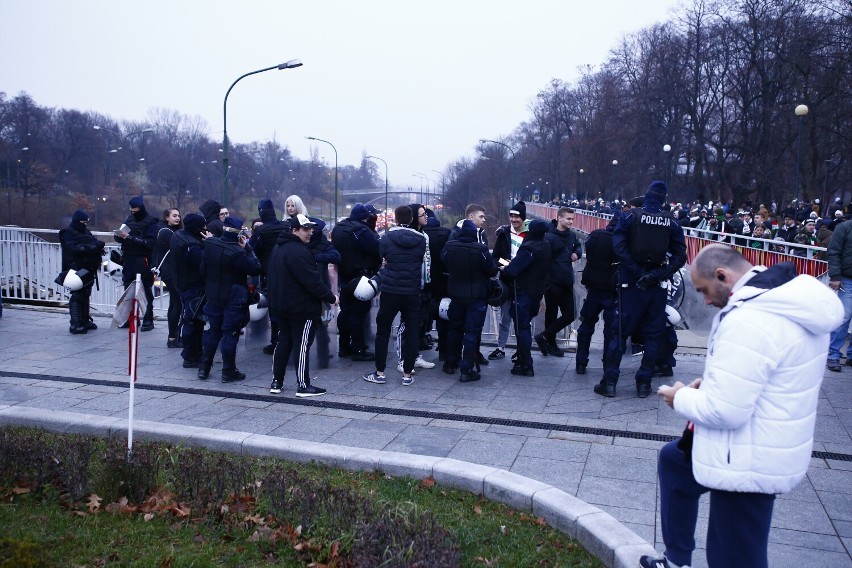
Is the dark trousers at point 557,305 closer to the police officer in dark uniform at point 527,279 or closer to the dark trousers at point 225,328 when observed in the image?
the police officer in dark uniform at point 527,279

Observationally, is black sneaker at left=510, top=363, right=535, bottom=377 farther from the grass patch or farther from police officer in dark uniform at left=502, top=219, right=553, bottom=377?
the grass patch

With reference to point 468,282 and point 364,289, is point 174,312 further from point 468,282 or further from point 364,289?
point 468,282

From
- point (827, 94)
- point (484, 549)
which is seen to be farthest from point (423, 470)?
point (827, 94)

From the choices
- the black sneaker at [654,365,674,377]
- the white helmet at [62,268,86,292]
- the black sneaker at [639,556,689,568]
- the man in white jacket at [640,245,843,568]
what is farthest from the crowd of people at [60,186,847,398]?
the man in white jacket at [640,245,843,568]

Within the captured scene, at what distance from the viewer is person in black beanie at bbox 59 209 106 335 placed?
1193cm

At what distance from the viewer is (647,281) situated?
7.91 m

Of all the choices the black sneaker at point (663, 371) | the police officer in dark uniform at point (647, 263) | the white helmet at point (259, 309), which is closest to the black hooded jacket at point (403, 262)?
the police officer in dark uniform at point (647, 263)

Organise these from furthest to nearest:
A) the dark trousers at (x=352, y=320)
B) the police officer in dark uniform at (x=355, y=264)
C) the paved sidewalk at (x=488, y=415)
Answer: the dark trousers at (x=352, y=320) → the police officer in dark uniform at (x=355, y=264) → the paved sidewalk at (x=488, y=415)

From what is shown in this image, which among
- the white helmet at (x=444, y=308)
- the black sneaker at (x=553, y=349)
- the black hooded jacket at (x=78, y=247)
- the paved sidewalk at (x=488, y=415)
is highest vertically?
the black hooded jacket at (x=78, y=247)

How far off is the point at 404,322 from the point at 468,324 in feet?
2.34

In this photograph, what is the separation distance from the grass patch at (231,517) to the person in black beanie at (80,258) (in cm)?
660

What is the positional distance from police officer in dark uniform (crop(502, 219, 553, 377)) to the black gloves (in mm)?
1532

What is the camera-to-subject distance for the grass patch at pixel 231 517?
14.3ft

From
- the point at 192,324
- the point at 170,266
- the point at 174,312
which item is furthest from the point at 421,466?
the point at 174,312
